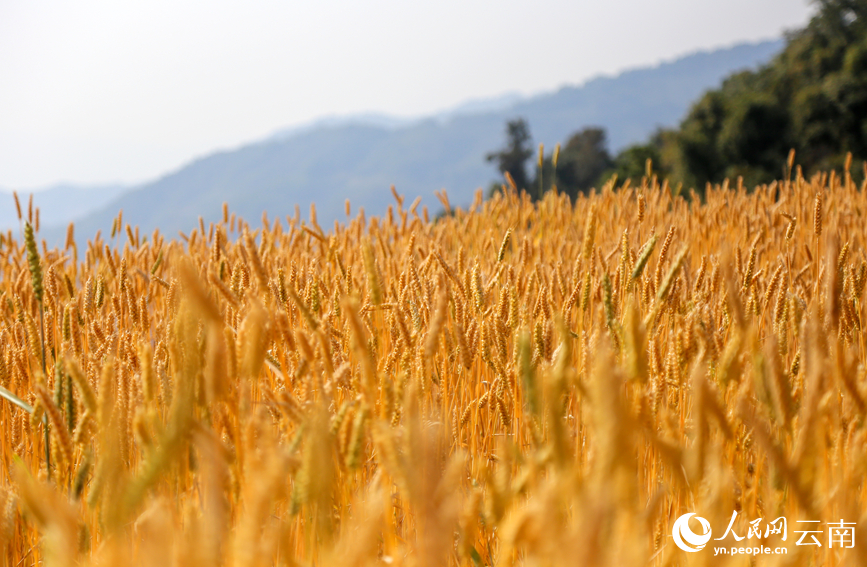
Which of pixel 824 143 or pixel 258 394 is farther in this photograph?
pixel 824 143

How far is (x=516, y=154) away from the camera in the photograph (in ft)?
Answer: 144

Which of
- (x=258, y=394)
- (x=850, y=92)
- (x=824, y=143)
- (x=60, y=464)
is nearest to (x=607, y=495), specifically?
(x=60, y=464)

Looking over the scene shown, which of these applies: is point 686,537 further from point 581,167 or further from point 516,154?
point 516,154

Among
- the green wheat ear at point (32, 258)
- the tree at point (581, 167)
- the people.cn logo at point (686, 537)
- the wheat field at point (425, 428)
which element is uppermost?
the green wheat ear at point (32, 258)

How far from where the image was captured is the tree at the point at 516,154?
42.2 m

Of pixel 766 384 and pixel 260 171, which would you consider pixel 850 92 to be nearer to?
pixel 766 384

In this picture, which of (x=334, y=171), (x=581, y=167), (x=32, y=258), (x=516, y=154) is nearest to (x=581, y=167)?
(x=581, y=167)

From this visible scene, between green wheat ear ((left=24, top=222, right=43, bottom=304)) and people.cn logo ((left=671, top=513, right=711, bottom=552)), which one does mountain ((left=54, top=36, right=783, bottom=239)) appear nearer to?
green wheat ear ((left=24, top=222, right=43, bottom=304))

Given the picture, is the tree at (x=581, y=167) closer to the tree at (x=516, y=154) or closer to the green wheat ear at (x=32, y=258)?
the tree at (x=516, y=154)

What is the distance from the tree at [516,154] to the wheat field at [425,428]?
133 feet

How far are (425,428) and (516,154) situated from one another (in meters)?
44.5

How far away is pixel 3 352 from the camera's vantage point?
1.38 meters

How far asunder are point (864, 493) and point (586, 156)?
4198 cm

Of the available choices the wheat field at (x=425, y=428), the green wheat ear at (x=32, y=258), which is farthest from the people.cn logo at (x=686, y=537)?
the green wheat ear at (x=32, y=258)
